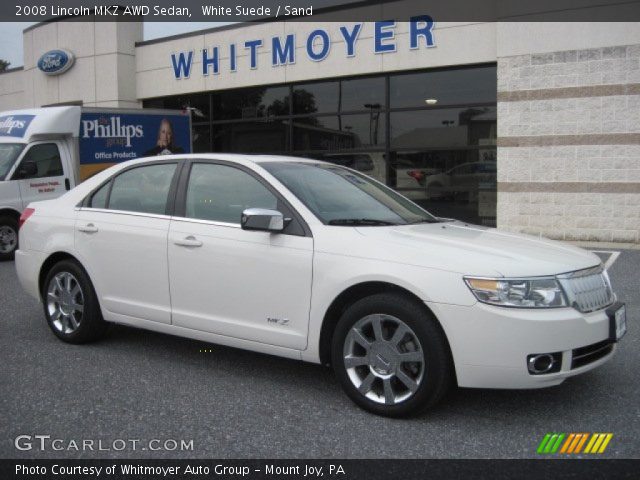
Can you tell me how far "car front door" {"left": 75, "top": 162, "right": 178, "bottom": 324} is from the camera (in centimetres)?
489

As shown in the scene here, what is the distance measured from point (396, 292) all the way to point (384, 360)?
0.39 metres

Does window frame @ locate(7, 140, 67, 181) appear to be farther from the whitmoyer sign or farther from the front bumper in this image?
the front bumper

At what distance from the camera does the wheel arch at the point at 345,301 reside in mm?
3861

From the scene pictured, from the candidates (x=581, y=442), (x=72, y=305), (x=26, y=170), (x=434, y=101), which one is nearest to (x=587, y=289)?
(x=581, y=442)

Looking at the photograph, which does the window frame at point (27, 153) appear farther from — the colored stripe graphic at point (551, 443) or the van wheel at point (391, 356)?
the colored stripe graphic at point (551, 443)

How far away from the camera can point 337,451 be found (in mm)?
3473

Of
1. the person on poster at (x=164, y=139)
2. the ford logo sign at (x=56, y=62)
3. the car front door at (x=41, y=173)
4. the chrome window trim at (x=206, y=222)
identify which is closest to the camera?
the chrome window trim at (x=206, y=222)

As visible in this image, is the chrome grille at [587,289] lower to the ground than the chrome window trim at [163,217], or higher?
lower

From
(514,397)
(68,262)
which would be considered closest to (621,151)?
(514,397)

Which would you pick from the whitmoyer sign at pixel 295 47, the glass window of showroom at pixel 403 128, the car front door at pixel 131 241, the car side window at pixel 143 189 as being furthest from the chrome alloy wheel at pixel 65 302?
the whitmoyer sign at pixel 295 47

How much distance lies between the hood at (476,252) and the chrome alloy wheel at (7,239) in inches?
353

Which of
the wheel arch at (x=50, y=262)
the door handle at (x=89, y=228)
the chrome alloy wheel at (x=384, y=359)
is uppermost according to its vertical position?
the door handle at (x=89, y=228)

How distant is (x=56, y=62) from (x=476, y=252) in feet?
62.3
